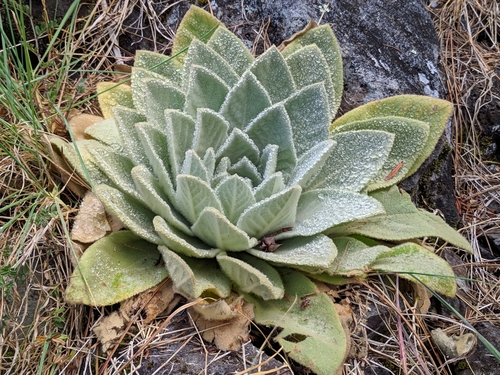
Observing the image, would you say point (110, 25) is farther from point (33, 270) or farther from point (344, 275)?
point (344, 275)

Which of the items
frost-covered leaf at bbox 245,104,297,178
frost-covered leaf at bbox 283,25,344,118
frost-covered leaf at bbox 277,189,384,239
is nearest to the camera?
frost-covered leaf at bbox 277,189,384,239

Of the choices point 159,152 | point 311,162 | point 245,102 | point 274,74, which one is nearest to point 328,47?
point 274,74

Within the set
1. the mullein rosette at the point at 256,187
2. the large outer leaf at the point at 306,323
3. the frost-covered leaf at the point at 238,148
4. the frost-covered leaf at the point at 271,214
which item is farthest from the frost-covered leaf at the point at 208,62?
the large outer leaf at the point at 306,323

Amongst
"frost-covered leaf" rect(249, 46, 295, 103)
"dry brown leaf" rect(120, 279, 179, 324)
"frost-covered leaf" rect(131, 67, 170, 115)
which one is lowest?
"dry brown leaf" rect(120, 279, 179, 324)

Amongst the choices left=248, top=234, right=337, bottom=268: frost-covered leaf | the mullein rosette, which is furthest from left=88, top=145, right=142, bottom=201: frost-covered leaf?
left=248, top=234, right=337, bottom=268: frost-covered leaf

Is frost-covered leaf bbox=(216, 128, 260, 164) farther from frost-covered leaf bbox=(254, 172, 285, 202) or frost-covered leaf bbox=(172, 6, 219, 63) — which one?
frost-covered leaf bbox=(172, 6, 219, 63)

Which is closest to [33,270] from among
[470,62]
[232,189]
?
[232,189]
